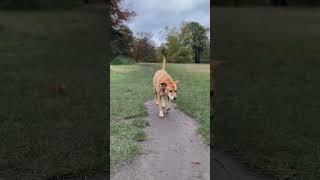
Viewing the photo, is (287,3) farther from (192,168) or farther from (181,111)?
(192,168)

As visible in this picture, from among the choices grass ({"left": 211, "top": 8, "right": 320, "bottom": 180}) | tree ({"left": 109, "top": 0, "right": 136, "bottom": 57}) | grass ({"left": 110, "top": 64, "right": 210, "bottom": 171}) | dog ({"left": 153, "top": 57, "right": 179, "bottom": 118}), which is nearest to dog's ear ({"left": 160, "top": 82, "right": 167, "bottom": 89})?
dog ({"left": 153, "top": 57, "right": 179, "bottom": 118})

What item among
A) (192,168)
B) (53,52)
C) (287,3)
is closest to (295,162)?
Answer: (192,168)

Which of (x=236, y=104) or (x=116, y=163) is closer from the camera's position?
(x=116, y=163)

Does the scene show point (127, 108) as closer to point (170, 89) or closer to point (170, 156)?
point (170, 89)

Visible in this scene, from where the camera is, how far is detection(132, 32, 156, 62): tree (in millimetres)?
4816

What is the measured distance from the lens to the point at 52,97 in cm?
537

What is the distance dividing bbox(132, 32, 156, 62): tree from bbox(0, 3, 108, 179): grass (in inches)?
26.1

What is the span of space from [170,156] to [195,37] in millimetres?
1978

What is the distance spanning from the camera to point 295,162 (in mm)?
3314

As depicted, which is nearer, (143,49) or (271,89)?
(143,49)

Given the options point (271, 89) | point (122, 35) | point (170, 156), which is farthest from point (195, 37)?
point (170, 156)

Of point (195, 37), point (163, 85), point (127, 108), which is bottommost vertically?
point (127, 108)

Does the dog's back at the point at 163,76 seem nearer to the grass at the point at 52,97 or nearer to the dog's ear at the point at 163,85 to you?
the dog's ear at the point at 163,85

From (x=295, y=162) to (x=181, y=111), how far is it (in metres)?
1.70
